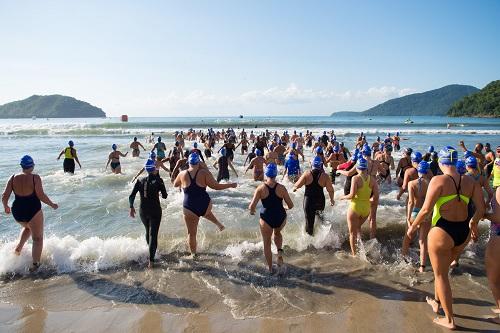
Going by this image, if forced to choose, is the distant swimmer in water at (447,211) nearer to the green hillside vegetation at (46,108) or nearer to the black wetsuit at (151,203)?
the black wetsuit at (151,203)

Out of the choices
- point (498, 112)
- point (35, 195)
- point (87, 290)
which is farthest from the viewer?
point (498, 112)

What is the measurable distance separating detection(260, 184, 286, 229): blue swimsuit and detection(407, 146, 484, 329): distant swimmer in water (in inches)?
76.4

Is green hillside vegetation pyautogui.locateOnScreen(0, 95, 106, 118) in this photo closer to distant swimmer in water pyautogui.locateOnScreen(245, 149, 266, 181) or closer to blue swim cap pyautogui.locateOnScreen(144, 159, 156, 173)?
distant swimmer in water pyautogui.locateOnScreen(245, 149, 266, 181)

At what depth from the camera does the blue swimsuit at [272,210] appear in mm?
5012

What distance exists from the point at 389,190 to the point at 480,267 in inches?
230

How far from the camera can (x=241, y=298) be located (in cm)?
458

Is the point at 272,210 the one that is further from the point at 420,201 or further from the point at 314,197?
the point at 420,201

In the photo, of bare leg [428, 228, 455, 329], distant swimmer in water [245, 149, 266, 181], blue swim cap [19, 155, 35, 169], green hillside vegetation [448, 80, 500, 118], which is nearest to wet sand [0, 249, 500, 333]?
bare leg [428, 228, 455, 329]

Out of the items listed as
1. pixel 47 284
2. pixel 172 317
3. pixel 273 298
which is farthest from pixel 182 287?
pixel 47 284

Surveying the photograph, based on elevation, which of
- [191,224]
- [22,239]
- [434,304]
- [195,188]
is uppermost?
[195,188]

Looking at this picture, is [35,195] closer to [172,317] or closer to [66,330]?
[66,330]

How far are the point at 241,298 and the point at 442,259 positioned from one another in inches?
94.6

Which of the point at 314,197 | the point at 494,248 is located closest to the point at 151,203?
the point at 314,197

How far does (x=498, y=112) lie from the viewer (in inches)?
3654
